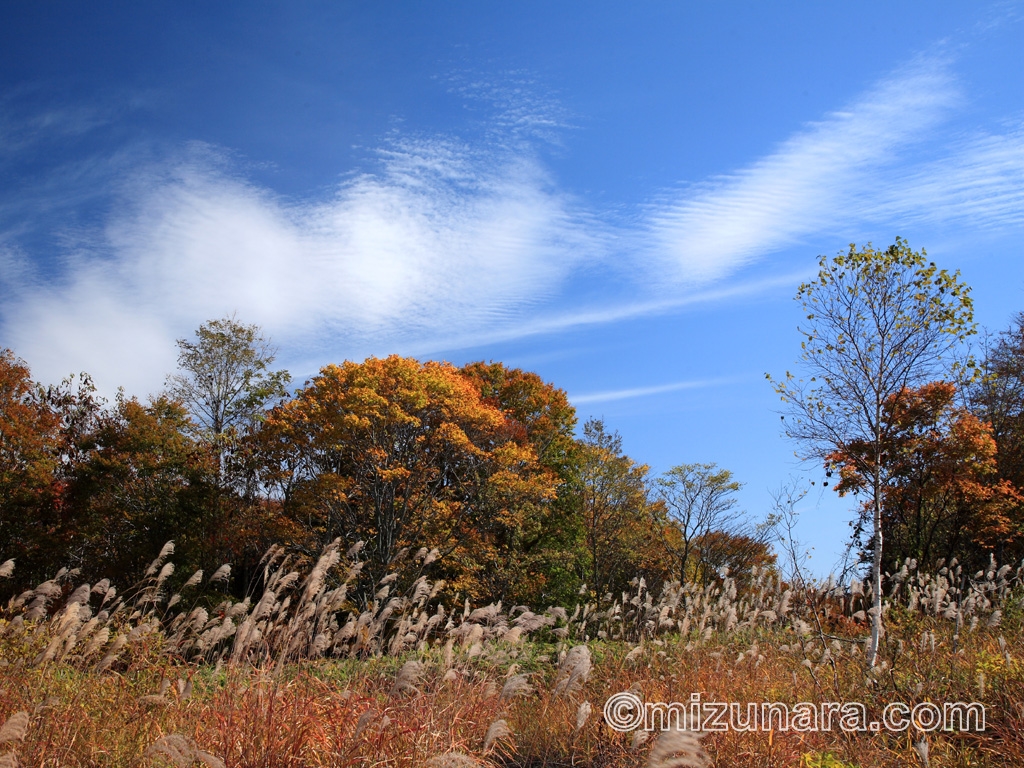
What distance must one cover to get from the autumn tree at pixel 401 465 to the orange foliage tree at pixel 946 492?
31.0 ft

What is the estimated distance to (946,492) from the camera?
18516 mm

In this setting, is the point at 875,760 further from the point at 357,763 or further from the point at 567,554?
the point at 567,554

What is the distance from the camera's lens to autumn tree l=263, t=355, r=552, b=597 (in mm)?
19703

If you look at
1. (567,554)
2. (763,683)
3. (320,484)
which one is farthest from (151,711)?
(567,554)

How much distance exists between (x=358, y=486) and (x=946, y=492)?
1516 centimetres

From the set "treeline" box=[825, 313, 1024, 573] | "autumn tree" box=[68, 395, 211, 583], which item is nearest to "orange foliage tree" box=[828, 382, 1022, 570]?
"treeline" box=[825, 313, 1024, 573]

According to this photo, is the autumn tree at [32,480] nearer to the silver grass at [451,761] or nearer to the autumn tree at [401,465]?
the autumn tree at [401,465]

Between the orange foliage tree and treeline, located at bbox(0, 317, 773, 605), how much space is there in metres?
3.91

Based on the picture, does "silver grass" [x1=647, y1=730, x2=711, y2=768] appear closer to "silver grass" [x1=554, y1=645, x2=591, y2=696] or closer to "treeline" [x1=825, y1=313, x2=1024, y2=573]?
"silver grass" [x1=554, y1=645, x2=591, y2=696]

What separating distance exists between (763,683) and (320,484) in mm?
14693

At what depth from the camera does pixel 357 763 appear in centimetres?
462

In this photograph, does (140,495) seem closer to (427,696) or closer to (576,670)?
(427,696)

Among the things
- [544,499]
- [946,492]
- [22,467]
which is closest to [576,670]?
[946,492]

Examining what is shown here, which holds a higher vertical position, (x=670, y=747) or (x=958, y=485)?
(x=958, y=485)
